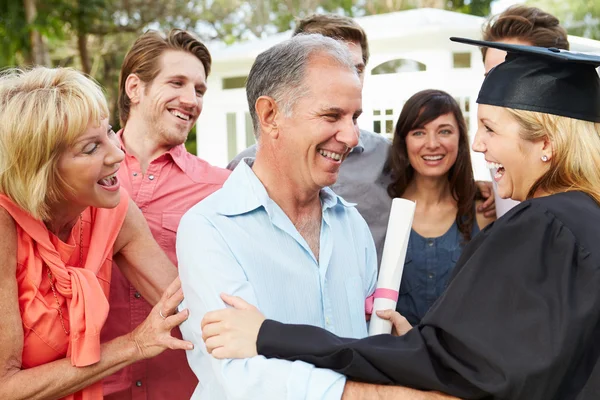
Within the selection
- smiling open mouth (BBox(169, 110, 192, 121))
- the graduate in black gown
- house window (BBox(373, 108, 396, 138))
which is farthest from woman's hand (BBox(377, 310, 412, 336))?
house window (BBox(373, 108, 396, 138))

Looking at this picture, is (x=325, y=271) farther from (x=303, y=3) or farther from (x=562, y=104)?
(x=303, y=3)

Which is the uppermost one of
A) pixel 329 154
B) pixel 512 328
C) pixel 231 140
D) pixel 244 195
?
pixel 329 154

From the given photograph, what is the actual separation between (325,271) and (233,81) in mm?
10337

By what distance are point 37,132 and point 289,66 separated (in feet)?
2.86

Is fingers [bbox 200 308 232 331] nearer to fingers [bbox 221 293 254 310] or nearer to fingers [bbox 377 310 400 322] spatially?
fingers [bbox 221 293 254 310]

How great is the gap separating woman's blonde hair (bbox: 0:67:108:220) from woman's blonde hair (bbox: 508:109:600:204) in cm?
147

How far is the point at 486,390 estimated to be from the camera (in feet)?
6.20

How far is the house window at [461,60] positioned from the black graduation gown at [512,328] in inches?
281

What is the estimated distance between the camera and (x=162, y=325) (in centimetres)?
259

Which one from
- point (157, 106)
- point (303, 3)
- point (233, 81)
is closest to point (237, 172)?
point (157, 106)

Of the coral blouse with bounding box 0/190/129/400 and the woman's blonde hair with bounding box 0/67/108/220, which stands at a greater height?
the woman's blonde hair with bounding box 0/67/108/220

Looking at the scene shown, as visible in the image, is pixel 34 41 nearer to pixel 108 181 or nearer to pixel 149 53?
pixel 149 53

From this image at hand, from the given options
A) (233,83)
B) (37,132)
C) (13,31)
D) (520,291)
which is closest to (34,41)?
(13,31)

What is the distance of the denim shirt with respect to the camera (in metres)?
3.84
